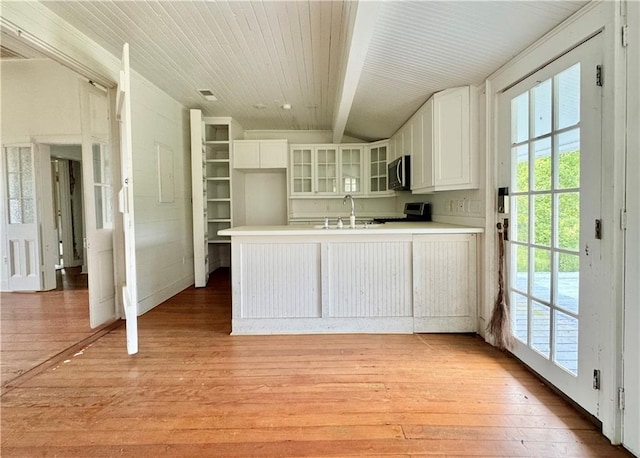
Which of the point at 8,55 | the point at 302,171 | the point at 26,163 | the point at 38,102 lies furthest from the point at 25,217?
the point at 302,171

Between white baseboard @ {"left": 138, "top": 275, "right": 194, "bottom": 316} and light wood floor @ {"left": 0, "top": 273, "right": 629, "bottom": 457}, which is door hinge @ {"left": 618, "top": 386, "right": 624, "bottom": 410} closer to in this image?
light wood floor @ {"left": 0, "top": 273, "right": 629, "bottom": 457}

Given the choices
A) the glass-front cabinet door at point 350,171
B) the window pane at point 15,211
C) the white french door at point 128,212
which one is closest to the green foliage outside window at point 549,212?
the white french door at point 128,212

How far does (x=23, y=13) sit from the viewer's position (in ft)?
7.03

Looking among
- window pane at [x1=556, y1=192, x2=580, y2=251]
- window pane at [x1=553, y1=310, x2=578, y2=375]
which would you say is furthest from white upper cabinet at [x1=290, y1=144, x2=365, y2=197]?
window pane at [x1=553, y1=310, x2=578, y2=375]

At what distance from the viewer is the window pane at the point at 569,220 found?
1.77 m

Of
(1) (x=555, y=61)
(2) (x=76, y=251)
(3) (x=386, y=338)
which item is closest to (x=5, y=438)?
(3) (x=386, y=338)

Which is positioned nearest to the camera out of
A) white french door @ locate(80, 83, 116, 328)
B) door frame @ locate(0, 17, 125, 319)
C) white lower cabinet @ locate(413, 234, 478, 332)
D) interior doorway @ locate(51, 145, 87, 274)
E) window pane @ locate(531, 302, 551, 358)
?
window pane @ locate(531, 302, 551, 358)

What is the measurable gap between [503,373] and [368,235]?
4.56 feet

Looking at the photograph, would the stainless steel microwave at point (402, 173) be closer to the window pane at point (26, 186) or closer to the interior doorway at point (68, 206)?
the window pane at point (26, 186)

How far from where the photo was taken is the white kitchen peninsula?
2.82 m

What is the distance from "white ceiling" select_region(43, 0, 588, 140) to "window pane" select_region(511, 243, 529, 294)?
1.36 metres

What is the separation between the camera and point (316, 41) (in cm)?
271

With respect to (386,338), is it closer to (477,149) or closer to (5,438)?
(477,149)

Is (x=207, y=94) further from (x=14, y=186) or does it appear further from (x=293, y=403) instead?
(x=293, y=403)
